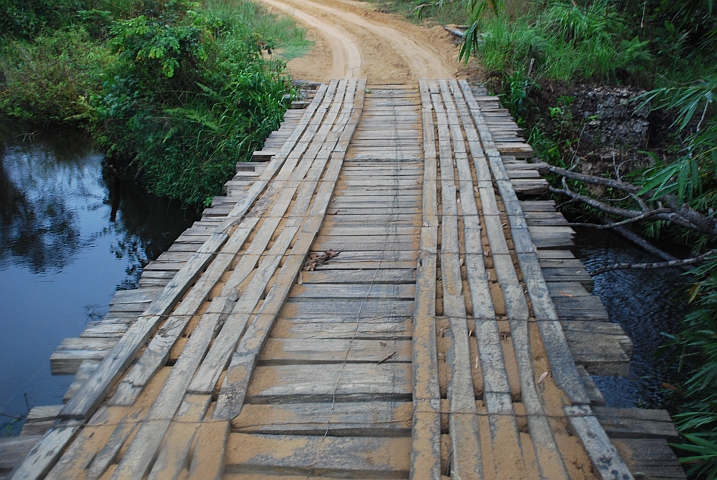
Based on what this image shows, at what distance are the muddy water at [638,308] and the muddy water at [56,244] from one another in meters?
4.44

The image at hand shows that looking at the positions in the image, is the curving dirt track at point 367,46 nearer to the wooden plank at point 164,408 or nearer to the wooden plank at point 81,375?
the wooden plank at point 164,408

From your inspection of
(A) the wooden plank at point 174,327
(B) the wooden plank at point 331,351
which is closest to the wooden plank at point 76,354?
(A) the wooden plank at point 174,327

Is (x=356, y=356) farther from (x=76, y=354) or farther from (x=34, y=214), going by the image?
(x=34, y=214)

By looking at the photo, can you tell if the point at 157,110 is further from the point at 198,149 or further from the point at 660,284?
the point at 660,284

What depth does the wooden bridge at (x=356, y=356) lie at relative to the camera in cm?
187

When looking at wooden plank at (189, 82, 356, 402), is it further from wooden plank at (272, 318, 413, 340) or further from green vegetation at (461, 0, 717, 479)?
green vegetation at (461, 0, 717, 479)

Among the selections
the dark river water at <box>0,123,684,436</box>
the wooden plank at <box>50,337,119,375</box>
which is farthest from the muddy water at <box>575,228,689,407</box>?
the wooden plank at <box>50,337,119,375</box>

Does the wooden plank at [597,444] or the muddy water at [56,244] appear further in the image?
the muddy water at [56,244]

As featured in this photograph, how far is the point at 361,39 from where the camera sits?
376 inches

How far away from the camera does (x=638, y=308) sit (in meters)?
4.96

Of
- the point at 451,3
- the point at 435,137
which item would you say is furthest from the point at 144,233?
the point at 451,3

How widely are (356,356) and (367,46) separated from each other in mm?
7560

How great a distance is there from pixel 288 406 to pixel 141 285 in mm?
1240

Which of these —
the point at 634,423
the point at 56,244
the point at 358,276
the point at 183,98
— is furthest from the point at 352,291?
the point at 183,98
